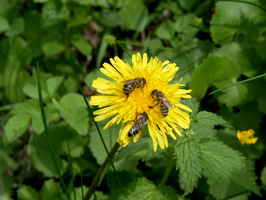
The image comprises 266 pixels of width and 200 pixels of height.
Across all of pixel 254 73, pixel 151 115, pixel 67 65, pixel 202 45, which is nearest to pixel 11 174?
pixel 67 65

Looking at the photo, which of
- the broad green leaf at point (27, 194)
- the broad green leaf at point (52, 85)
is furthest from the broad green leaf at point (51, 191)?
the broad green leaf at point (52, 85)

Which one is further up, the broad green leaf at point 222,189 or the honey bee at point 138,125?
the honey bee at point 138,125

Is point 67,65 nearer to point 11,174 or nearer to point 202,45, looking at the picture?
point 11,174

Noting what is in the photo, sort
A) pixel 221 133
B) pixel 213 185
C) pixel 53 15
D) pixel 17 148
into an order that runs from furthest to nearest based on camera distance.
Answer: pixel 17 148 < pixel 53 15 < pixel 221 133 < pixel 213 185

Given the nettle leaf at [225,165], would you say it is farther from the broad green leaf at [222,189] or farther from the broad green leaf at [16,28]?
the broad green leaf at [16,28]

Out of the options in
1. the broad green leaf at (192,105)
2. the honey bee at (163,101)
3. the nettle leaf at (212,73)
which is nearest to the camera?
the honey bee at (163,101)

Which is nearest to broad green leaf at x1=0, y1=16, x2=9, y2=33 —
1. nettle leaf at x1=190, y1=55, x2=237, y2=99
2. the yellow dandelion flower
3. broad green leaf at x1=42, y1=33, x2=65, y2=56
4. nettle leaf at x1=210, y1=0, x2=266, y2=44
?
→ broad green leaf at x1=42, y1=33, x2=65, y2=56
